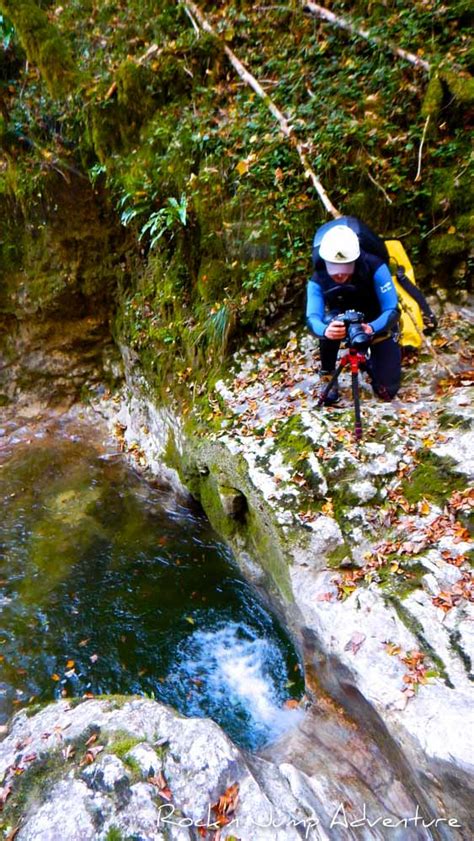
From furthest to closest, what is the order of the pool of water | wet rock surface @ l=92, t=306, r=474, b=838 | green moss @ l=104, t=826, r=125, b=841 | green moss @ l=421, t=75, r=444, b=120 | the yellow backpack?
1. green moss @ l=421, t=75, r=444, b=120
2. the yellow backpack
3. the pool of water
4. wet rock surface @ l=92, t=306, r=474, b=838
5. green moss @ l=104, t=826, r=125, b=841

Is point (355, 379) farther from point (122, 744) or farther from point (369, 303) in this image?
point (122, 744)

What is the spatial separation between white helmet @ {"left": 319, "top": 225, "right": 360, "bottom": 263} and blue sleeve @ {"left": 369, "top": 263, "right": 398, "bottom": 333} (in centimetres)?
37

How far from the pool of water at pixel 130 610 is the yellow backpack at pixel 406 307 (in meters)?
3.29

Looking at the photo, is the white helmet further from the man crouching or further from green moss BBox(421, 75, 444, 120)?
green moss BBox(421, 75, 444, 120)

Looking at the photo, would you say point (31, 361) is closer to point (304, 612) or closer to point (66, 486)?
point (66, 486)

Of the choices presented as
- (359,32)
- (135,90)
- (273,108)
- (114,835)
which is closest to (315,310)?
(273,108)

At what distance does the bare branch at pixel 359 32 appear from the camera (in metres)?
6.00

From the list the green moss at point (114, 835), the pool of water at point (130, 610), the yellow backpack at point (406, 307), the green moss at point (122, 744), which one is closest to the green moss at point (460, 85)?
the yellow backpack at point (406, 307)

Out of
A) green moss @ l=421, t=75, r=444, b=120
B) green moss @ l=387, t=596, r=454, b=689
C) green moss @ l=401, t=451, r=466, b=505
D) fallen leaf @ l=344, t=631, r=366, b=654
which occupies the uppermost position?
green moss @ l=421, t=75, r=444, b=120

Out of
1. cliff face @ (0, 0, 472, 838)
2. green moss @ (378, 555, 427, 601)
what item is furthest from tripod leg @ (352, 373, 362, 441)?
green moss @ (378, 555, 427, 601)

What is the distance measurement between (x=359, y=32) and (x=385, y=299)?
493cm

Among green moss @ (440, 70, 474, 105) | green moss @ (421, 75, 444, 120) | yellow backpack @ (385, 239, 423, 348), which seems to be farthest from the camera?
green moss @ (421, 75, 444, 120)

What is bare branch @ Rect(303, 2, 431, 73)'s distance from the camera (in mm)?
5999

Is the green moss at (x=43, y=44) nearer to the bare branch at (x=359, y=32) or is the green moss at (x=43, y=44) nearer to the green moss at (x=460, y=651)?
the bare branch at (x=359, y=32)
